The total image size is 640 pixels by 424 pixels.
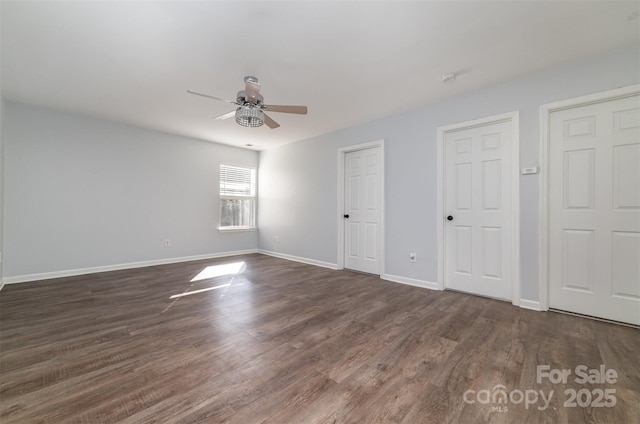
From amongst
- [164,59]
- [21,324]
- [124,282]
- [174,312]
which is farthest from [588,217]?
[124,282]

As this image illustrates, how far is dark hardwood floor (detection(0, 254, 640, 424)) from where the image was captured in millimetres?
1339

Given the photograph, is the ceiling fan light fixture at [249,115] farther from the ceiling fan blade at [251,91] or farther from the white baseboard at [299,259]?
the white baseboard at [299,259]

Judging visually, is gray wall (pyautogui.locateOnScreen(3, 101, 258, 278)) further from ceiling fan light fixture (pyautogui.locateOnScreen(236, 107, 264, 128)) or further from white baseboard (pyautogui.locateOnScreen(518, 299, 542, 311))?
white baseboard (pyautogui.locateOnScreen(518, 299, 542, 311))

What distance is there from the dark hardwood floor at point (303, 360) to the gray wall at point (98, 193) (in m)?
1.02

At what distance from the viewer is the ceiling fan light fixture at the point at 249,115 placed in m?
2.66

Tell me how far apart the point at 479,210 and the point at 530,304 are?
3.69 ft

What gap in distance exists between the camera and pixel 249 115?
267 cm

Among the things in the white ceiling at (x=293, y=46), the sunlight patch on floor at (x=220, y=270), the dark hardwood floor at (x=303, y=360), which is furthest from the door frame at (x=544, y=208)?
the sunlight patch on floor at (x=220, y=270)

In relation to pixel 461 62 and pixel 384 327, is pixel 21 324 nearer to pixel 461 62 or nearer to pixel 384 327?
pixel 384 327

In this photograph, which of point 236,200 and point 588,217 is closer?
point 588,217

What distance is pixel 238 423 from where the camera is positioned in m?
1.25

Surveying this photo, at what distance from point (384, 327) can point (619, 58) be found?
128 inches

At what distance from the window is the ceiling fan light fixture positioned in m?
3.26

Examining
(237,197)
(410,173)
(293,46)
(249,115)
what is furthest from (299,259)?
(293,46)
